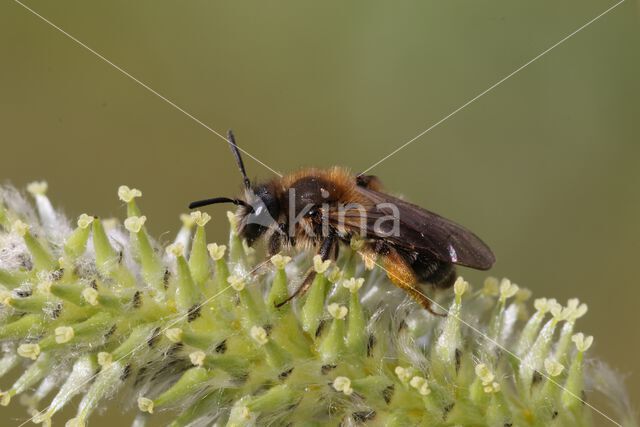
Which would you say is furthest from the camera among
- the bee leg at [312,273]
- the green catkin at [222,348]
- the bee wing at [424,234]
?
the bee wing at [424,234]

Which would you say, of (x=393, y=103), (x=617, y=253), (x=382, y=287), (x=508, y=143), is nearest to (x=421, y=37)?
(x=393, y=103)

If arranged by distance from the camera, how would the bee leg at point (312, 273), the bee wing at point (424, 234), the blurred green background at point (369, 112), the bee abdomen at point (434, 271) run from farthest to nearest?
the blurred green background at point (369, 112) < the bee abdomen at point (434, 271) < the bee wing at point (424, 234) < the bee leg at point (312, 273)

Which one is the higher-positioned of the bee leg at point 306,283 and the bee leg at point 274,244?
the bee leg at point 274,244

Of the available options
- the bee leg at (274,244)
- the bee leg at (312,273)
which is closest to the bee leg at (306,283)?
the bee leg at (312,273)

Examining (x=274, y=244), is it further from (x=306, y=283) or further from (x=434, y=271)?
(x=434, y=271)

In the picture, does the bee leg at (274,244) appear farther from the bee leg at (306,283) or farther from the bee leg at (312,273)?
the bee leg at (306,283)

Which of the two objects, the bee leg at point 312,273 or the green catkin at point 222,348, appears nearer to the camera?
the green catkin at point 222,348
